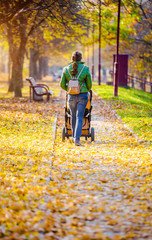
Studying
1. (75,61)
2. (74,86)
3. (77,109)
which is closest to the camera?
(74,86)

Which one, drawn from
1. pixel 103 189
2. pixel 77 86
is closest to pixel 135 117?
pixel 77 86

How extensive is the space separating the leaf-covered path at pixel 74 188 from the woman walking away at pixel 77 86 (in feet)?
2.11

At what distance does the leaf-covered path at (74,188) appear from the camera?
4.03 meters

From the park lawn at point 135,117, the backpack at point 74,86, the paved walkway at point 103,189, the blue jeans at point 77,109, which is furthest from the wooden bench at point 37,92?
the backpack at point 74,86

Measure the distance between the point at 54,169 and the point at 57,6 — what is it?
11722mm

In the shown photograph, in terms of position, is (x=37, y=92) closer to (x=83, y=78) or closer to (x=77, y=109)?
(x=77, y=109)

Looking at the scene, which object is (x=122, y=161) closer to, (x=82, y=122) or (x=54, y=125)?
(x=82, y=122)

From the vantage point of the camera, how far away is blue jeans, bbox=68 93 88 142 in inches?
317

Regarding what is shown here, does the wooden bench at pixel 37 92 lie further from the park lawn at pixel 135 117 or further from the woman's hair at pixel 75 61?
the woman's hair at pixel 75 61

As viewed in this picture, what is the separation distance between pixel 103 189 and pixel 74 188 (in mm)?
440

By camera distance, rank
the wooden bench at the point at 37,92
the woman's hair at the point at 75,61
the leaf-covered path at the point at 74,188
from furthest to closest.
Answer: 1. the wooden bench at the point at 37,92
2. the woman's hair at the point at 75,61
3. the leaf-covered path at the point at 74,188

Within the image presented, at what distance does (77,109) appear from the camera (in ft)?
26.7

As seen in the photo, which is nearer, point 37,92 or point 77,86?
point 77,86

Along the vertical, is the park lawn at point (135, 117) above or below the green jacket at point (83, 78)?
below
